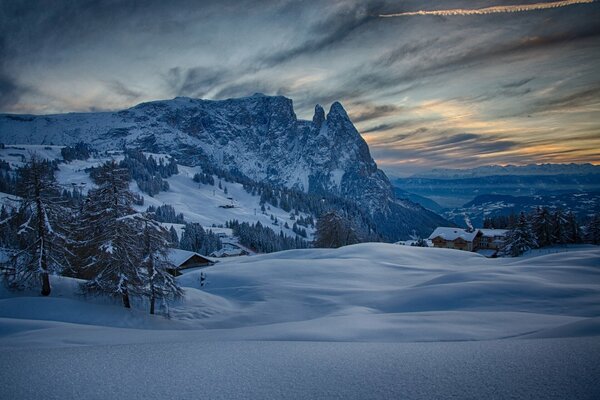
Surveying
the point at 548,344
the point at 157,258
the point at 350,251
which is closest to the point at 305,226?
the point at 350,251

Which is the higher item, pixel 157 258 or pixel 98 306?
pixel 157 258

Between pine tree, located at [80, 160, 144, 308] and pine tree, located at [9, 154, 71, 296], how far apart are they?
1744 millimetres

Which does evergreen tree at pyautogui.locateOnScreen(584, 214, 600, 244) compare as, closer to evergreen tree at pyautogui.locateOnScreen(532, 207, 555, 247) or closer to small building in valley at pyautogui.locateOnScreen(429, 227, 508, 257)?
evergreen tree at pyautogui.locateOnScreen(532, 207, 555, 247)

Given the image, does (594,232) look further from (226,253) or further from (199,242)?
(199,242)

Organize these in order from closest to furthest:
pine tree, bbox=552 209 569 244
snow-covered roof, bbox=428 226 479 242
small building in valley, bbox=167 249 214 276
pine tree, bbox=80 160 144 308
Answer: pine tree, bbox=80 160 144 308, small building in valley, bbox=167 249 214 276, pine tree, bbox=552 209 569 244, snow-covered roof, bbox=428 226 479 242

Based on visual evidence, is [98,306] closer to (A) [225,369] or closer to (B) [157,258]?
(B) [157,258]

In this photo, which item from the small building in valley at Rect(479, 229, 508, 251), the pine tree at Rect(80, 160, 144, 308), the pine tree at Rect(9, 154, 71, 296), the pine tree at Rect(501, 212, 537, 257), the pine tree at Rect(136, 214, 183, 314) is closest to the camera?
the pine tree at Rect(80, 160, 144, 308)

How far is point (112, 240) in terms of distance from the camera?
648 inches

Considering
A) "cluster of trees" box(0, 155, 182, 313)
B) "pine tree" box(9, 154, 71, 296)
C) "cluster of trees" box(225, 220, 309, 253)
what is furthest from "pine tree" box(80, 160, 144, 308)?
"cluster of trees" box(225, 220, 309, 253)

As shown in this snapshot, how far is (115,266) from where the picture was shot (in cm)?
1659

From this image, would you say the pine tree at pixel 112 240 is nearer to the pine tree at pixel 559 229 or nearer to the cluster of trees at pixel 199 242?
the pine tree at pixel 559 229

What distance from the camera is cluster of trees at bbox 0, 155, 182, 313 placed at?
16.7m

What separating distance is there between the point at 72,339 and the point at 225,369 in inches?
249

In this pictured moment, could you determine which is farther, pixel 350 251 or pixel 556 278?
pixel 350 251
